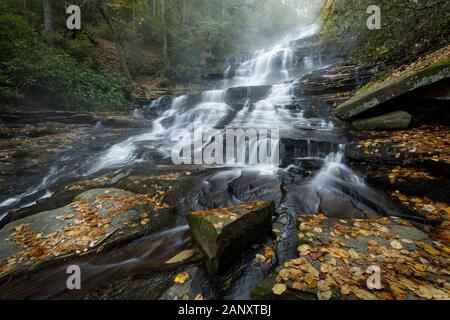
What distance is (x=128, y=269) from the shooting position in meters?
2.79

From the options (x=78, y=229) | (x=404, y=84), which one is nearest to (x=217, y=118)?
(x=404, y=84)

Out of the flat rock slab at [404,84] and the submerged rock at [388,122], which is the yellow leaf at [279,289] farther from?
the submerged rock at [388,122]

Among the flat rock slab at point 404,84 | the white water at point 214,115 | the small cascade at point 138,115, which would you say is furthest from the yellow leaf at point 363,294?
the small cascade at point 138,115

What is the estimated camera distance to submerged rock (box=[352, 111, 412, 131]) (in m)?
5.47

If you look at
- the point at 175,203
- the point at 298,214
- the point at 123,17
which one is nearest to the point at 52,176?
the point at 175,203

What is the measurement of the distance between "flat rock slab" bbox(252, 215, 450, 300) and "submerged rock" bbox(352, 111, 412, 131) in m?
3.52

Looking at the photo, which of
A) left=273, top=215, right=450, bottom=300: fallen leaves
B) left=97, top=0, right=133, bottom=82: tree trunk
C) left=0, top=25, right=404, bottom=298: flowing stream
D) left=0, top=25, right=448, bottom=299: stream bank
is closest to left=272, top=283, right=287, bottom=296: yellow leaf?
left=273, top=215, right=450, bottom=300: fallen leaves

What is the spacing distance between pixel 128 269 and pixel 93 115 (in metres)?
9.67

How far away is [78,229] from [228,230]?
105 inches

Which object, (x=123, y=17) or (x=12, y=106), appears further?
(x=123, y=17)

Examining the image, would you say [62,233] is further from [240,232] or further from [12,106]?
[12,106]

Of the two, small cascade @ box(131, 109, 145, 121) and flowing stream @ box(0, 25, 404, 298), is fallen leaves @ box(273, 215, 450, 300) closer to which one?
flowing stream @ box(0, 25, 404, 298)

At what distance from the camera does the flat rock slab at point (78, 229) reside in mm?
3090
